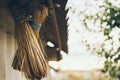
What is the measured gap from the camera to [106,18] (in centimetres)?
665

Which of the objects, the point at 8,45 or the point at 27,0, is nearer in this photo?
the point at 27,0

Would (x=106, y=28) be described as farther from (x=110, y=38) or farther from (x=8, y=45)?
(x=8, y=45)

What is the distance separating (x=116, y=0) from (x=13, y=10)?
170 inches

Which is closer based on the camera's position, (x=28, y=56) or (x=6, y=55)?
(x=28, y=56)

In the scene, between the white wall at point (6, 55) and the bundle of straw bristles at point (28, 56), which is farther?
the white wall at point (6, 55)

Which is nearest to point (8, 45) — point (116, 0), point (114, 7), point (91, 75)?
point (114, 7)

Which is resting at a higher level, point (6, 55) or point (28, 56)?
point (28, 56)

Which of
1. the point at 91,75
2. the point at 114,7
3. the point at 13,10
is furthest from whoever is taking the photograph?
the point at 91,75

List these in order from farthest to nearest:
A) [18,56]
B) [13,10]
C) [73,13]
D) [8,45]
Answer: [73,13] < [8,45] < [13,10] < [18,56]

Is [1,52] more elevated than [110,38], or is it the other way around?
[1,52]

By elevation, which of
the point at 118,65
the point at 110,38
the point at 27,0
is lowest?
the point at 118,65

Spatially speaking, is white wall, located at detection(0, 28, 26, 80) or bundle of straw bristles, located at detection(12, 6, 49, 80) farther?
white wall, located at detection(0, 28, 26, 80)

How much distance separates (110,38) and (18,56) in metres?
4.29

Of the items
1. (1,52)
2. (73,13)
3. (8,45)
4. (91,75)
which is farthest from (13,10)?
(91,75)
